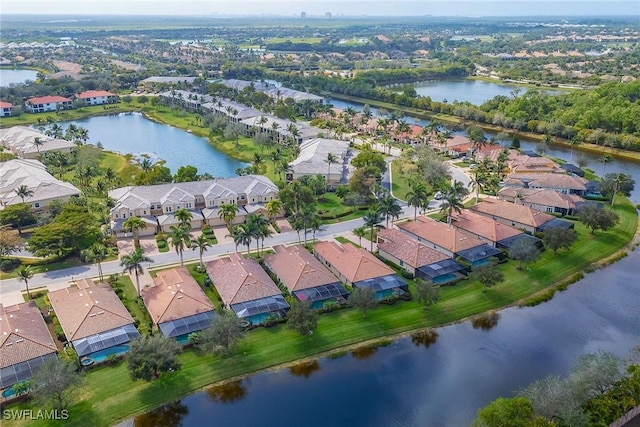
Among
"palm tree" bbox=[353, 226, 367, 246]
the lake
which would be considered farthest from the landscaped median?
the lake

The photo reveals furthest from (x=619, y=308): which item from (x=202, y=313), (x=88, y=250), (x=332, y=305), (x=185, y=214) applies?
(x=88, y=250)

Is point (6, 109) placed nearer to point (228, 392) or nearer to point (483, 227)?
point (228, 392)

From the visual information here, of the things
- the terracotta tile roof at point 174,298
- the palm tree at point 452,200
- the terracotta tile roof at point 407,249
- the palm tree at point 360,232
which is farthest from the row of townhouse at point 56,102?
the palm tree at point 452,200

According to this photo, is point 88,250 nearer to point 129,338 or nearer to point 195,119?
point 129,338

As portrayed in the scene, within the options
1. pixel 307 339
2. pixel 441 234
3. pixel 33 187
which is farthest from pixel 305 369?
pixel 33 187

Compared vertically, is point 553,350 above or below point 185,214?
below

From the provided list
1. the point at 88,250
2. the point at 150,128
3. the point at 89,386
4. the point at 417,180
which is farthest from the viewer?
the point at 150,128
